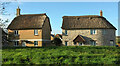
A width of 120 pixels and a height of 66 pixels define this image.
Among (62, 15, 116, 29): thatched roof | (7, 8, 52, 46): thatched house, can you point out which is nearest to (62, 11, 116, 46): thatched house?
(62, 15, 116, 29): thatched roof

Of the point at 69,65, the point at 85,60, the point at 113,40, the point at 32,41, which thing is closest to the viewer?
the point at 69,65

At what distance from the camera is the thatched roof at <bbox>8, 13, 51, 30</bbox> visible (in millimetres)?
44572

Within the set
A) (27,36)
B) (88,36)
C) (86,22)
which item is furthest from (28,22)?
(88,36)

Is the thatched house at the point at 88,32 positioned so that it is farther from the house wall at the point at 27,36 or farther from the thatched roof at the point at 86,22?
the house wall at the point at 27,36

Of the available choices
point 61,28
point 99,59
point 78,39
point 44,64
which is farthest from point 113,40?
point 44,64

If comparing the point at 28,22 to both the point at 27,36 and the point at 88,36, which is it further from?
the point at 88,36

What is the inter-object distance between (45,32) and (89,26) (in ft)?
37.5

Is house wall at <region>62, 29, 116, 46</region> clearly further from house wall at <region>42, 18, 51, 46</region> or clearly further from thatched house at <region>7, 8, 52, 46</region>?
thatched house at <region>7, 8, 52, 46</region>

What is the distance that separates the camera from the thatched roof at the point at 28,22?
146 feet

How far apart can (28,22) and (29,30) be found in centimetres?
253

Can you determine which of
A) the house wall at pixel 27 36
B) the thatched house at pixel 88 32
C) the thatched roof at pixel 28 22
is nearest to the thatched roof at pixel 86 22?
the thatched house at pixel 88 32

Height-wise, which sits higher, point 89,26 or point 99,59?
point 89,26

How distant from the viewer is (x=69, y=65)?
16.5 m

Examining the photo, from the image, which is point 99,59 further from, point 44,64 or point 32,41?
point 32,41
